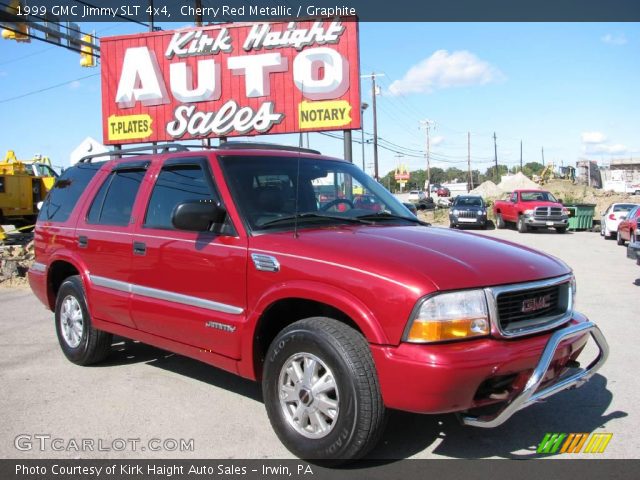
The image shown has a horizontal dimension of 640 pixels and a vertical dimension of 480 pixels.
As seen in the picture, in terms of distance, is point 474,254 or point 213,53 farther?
point 213,53

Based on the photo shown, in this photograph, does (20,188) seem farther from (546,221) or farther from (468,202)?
(546,221)

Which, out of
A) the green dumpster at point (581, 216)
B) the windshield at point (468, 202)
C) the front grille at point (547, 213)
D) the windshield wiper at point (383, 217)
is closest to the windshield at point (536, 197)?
the front grille at point (547, 213)

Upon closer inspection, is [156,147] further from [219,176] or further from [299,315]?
[299,315]

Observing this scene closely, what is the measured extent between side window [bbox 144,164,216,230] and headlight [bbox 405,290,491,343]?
6.35ft

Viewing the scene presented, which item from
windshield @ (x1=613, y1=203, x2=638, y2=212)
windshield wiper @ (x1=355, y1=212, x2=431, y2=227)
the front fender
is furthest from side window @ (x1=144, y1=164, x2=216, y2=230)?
windshield @ (x1=613, y1=203, x2=638, y2=212)

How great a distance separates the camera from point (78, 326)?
212 inches

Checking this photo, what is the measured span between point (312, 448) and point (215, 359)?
1032 mm

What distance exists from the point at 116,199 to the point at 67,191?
1080 millimetres

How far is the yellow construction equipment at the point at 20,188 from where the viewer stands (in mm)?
19469

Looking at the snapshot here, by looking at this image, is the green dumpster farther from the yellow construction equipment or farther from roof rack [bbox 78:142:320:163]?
roof rack [bbox 78:142:320:163]

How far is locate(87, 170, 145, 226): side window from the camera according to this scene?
192 inches

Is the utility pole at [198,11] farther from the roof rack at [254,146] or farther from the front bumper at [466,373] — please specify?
the front bumper at [466,373]

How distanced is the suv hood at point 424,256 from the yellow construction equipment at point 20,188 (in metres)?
18.7

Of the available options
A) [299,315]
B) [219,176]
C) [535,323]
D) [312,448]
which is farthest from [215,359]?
[535,323]
